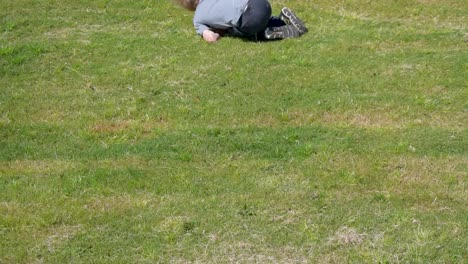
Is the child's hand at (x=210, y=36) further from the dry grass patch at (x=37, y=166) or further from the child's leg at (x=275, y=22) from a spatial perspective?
the dry grass patch at (x=37, y=166)

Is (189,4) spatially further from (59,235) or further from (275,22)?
(59,235)

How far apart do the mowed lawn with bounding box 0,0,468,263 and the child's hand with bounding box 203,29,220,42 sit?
0.45 feet

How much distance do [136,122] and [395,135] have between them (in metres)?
2.85

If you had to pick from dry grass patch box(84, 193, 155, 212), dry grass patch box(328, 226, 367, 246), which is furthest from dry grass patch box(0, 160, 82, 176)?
dry grass patch box(328, 226, 367, 246)

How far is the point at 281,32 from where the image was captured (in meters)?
11.2

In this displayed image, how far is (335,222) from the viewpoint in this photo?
6328 mm

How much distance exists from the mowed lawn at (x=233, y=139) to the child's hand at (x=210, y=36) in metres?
0.14

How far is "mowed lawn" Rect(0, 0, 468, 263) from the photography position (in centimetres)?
614

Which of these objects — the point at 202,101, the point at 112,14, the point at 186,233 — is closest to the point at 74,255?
the point at 186,233

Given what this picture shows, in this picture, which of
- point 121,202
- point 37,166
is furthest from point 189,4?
point 121,202

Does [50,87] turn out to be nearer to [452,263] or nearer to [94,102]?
[94,102]

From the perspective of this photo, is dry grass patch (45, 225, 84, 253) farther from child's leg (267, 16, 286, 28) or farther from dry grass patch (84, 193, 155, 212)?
child's leg (267, 16, 286, 28)

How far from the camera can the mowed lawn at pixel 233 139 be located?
6.14 meters

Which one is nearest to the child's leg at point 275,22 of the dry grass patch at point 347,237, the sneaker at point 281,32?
the sneaker at point 281,32
